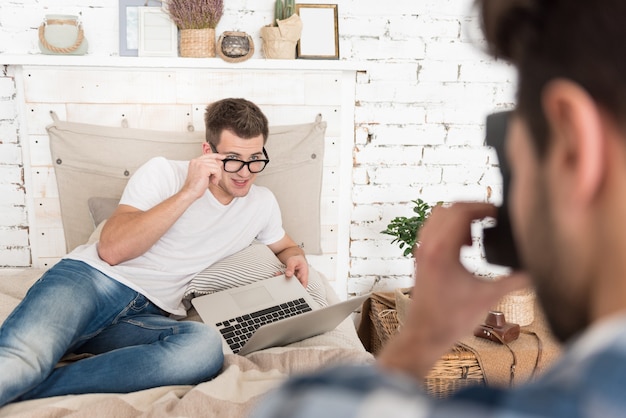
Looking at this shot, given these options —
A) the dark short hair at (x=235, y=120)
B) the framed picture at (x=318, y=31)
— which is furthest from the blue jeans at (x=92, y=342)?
the framed picture at (x=318, y=31)

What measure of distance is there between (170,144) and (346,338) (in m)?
1.14

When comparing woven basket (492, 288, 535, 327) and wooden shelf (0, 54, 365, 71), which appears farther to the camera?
wooden shelf (0, 54, 365, 71)

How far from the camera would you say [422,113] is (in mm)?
2777

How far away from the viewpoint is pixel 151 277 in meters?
2.06

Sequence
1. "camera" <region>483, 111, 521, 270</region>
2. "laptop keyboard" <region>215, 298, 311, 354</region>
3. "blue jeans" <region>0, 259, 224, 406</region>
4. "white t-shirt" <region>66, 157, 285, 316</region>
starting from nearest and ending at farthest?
"camera" <region>483, 111, 521, 270</region> < "blue jeans" <region>0, 259, 224, 406</region> < "laptop keyboard" <region>215, 298, 311, 354</region> < "white t-shirt" <region>66, 157, 285, 316</region>

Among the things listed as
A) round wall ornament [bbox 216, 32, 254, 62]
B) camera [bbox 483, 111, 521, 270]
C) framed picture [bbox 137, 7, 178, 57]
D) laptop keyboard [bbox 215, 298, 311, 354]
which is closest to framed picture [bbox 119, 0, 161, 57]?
framed picture [bbox 137, 7, 178, 57]

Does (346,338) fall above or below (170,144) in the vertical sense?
below

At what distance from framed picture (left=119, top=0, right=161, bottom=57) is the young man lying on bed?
58 centimetres

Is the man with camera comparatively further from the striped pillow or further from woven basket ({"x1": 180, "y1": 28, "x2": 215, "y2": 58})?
woven basket ({"x1": 180, "y1": 28, "x2": 215, "y2": 58})

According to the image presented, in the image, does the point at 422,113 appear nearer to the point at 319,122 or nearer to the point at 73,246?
the point at 319,122

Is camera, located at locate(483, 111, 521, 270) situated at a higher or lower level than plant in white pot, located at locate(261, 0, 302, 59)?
lower

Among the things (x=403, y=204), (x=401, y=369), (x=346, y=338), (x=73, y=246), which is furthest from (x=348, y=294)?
(x=401, y=369)

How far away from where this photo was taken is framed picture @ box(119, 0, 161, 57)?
2.54 meters

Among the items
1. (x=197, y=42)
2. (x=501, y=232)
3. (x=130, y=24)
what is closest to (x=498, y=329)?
(x=197, y=42)
